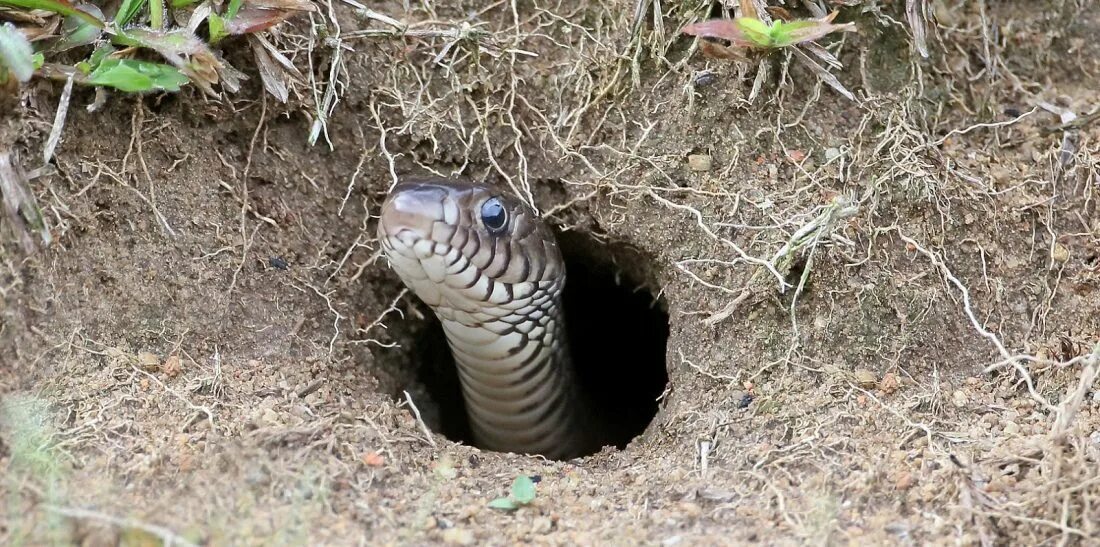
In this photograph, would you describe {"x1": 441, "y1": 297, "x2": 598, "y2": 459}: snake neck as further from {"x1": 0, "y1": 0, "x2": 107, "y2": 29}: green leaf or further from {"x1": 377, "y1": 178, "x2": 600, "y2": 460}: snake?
{"x1": 0, "y1": 0, "x2": 107, "y2": 29}: green leaf

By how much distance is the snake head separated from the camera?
8.89 feet

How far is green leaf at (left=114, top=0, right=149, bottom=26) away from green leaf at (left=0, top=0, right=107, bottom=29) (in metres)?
0.05

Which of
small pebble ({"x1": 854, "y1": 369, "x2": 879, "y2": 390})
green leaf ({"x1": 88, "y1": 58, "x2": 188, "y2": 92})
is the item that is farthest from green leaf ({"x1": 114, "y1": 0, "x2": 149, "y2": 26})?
small pebble ({"x1": 854, "y1": 369, "x2": 879, "y2": 390})

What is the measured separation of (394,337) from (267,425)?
1.15 meters

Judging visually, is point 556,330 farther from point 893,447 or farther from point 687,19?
point 893,447

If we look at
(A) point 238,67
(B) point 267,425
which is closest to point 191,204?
(A) point 238,67

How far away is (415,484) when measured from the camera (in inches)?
92.0

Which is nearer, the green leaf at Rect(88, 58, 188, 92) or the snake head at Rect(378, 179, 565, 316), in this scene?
the green leaf at Rect(88, 58, 188, 92)

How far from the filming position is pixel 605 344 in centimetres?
481

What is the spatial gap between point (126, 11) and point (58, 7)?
0.56 ft

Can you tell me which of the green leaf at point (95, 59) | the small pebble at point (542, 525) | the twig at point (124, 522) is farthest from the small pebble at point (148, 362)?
the small pebble at point (542, 525)

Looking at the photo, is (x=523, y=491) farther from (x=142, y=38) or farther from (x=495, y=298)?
(x=142, y=38)

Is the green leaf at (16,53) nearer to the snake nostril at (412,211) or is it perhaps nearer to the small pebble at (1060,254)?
the snake nostril at (412,211)

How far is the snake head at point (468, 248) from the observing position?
2.71m
